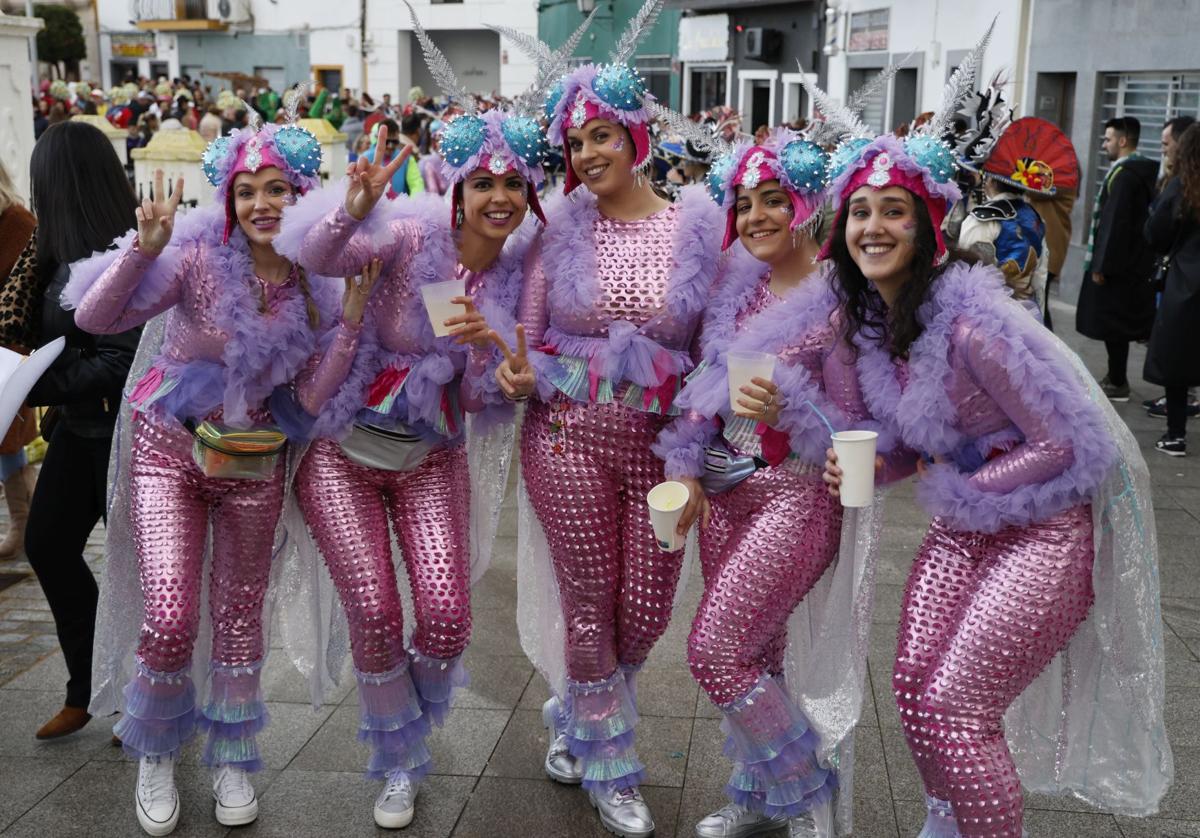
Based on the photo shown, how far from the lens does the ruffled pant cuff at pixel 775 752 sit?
303cm

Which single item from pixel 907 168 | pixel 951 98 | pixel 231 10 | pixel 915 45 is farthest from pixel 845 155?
pixel 231 10

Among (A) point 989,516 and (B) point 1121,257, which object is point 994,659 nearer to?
(A) point 989,516

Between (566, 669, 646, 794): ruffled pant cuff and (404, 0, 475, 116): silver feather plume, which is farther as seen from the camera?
(404, 0, 475, 116): silver feather plume

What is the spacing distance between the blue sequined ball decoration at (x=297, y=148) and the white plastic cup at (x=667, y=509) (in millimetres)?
1306

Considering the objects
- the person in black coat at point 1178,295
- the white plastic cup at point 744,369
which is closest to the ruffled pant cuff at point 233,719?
the white plastic cup at point 744,369

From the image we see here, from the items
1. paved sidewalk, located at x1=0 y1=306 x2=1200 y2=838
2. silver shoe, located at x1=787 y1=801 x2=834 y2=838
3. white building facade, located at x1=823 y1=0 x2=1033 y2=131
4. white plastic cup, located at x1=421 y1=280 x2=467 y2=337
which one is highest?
white building facade, located at x1=823 y1=0 x2=1033 y2=131

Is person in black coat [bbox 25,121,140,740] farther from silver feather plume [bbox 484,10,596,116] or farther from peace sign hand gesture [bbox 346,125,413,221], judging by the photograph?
silver feather plume [bbox 484,10,596,116]

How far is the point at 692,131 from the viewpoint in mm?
3408

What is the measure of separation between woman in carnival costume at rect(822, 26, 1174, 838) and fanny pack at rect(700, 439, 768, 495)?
11.4 inches

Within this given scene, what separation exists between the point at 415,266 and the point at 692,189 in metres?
0.79

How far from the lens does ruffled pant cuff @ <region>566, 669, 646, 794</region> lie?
132 inches

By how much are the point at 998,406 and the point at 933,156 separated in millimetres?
557

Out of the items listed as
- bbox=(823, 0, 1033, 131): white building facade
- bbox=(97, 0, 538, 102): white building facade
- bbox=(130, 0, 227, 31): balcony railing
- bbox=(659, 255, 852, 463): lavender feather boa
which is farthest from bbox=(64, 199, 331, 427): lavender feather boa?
bbox=(130, 0, 227, 31): balcony railing

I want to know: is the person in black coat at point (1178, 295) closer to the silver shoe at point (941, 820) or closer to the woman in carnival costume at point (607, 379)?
the woman in carnival costume at point (607, 379)
